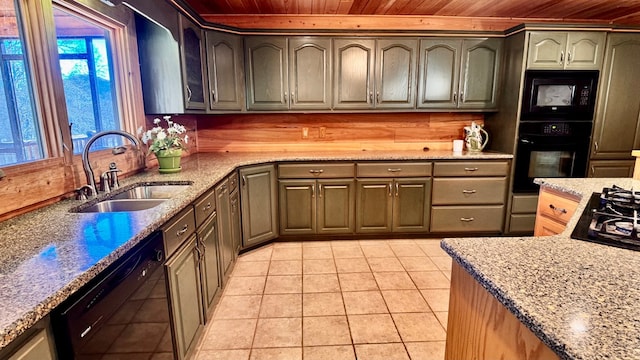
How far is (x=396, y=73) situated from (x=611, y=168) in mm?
2351

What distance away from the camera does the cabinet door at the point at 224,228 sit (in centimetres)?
232

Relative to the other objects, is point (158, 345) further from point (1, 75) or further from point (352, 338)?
point (1, 75)

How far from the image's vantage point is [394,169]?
325cm

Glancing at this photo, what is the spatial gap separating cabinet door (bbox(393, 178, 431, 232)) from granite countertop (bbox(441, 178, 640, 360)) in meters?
2.11

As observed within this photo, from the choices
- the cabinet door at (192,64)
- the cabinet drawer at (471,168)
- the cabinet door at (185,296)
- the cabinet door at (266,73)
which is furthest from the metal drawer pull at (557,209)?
the cabinet door at (192,64)

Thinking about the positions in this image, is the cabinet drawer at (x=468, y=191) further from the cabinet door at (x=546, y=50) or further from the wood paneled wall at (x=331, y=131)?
the cabinet door at (x=546, y=50)

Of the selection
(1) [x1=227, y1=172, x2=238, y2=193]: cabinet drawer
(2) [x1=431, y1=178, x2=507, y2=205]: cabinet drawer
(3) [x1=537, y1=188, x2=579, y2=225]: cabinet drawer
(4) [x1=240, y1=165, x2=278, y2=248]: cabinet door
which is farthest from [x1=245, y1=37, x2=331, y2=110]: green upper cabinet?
(3) [x1=537, y1=188, x2=579, y2=225]: cabinet drawer

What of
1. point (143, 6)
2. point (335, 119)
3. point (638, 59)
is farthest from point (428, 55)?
point (143, 6)

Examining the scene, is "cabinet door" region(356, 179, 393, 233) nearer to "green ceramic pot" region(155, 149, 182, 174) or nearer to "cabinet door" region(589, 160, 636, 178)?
"green ceramic pot" region(155, 149, 182, 174)

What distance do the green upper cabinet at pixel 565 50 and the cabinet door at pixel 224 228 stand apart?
2.98 meters

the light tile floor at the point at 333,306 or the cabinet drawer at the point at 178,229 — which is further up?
the cabinet drawer at the point at 178,229

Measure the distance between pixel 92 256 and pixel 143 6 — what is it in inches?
67.8

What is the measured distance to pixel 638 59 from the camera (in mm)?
3152

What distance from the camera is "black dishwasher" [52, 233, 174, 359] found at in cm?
87
